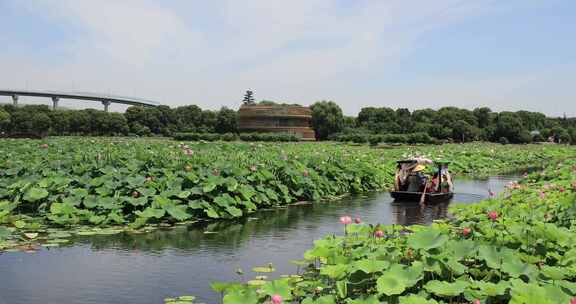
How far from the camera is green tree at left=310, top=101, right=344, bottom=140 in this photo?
7200 centimetres

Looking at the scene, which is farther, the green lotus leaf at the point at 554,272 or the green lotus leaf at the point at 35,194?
the green lotus leaf at the point at 35,194

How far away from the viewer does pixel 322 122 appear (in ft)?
237

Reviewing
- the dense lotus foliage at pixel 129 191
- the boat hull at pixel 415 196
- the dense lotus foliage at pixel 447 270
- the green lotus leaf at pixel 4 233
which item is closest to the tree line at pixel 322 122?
the boat hull at pixel 415 196

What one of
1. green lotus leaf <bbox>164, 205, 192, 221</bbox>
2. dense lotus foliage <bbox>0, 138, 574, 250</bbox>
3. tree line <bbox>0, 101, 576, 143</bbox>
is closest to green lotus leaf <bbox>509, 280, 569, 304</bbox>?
dense lotus foliage <bbox>0, 138, 574, 250</bbox>

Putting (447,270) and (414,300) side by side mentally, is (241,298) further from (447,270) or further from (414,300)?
(447,270)

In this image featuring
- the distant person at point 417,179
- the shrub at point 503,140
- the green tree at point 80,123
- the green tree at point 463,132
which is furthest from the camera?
the green tree at point 80,123

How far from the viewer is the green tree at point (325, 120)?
72.0 metres

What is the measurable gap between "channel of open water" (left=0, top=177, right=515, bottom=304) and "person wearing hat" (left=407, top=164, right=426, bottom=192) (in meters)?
4.55

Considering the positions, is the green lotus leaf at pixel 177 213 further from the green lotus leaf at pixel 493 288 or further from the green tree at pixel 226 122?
the green tree at pixel 226 122

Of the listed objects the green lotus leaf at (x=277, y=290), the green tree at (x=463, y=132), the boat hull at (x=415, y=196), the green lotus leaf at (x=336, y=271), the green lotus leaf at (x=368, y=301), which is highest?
the green tree at (x=463, y=132)

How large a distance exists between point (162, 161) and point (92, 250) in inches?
169

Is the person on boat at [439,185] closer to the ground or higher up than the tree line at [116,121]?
closer to the ground

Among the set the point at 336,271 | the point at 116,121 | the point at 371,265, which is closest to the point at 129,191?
the point at 336,271

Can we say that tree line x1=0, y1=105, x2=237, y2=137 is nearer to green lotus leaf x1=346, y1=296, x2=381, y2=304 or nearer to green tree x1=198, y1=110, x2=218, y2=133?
green tree x1=198, y1=110, x2=218, y2=133
